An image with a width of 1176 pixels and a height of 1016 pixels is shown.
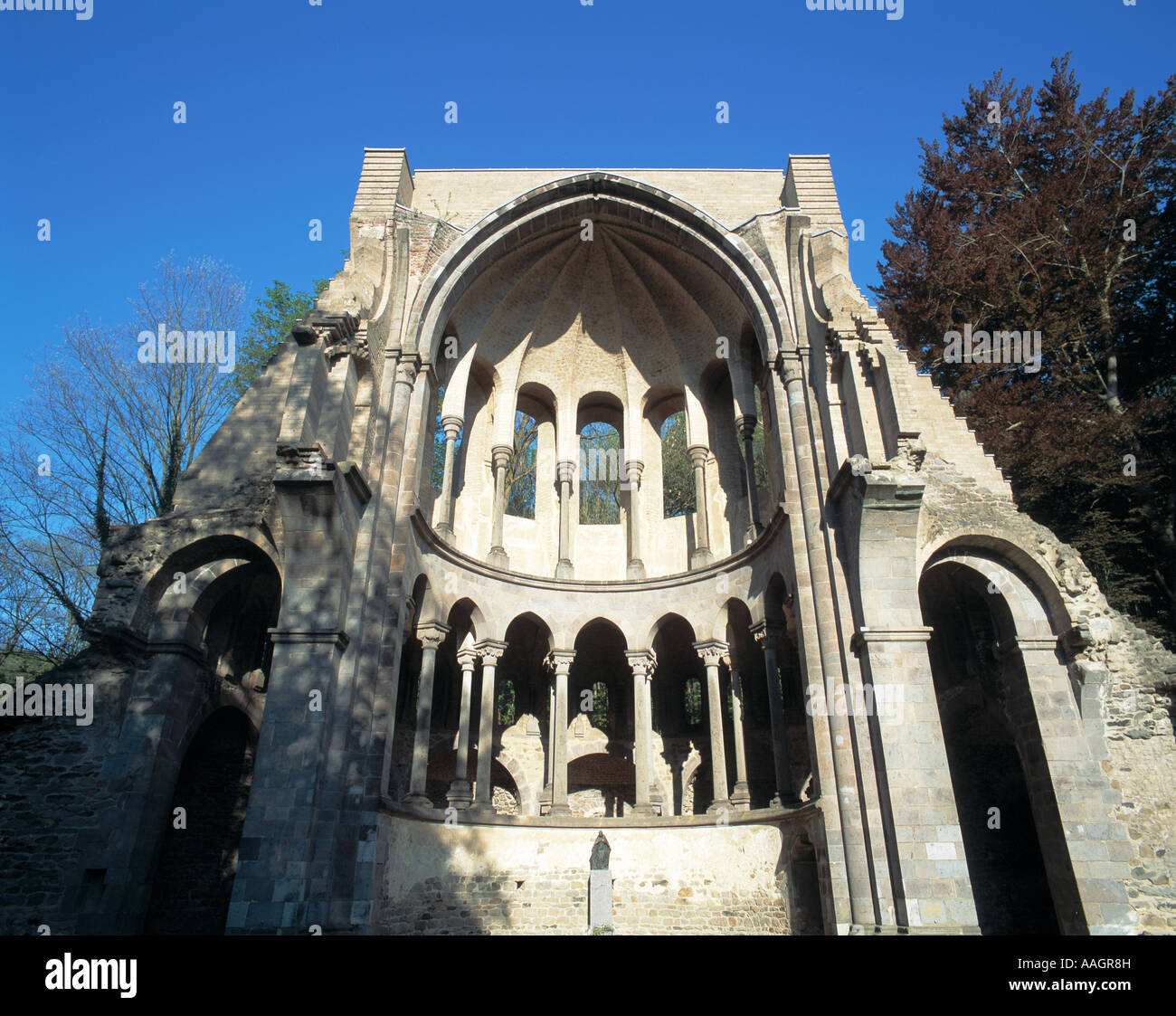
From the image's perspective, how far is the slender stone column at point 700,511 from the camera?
16562 millimetres

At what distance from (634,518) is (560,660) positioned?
11.9 feet

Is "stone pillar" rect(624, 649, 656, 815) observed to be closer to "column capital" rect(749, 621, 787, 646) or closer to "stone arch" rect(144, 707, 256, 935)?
"column capital" rect(749, 621, 787, 646)

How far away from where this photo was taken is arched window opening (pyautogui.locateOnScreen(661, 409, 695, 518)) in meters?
27.1

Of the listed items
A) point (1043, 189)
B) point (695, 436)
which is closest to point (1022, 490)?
point (695, 436)

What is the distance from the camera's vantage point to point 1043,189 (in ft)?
60.5

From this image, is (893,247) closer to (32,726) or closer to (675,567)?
(675,567)

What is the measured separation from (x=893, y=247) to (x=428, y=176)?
11932mm

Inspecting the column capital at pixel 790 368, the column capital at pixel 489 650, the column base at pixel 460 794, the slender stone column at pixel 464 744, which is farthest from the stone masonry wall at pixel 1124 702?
the column base at pixel 460 794

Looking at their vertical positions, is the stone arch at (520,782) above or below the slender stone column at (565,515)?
below

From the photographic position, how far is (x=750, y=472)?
55.1ft

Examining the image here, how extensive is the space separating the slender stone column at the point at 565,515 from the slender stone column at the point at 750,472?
3.80 metres

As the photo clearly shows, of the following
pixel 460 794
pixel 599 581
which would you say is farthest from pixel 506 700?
pixel 460 794

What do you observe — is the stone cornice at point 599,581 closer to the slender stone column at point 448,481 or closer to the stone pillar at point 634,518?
the stone pillar at point 634,518

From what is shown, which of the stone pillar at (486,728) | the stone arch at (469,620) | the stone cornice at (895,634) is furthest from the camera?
the stone arch at (469,620)
